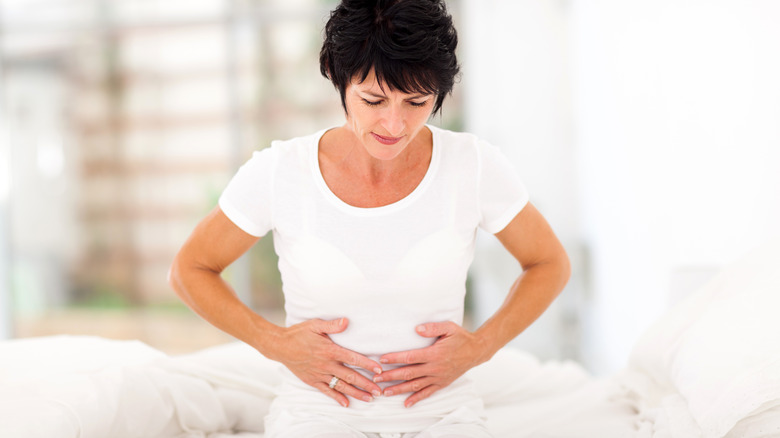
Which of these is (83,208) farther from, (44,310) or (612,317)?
(612,317)

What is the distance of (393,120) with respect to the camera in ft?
4.13

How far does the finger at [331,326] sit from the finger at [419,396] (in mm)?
173

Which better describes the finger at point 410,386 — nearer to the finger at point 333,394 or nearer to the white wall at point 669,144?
the finger at point 333,394

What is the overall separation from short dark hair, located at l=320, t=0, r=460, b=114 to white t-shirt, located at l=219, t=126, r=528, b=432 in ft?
0.69

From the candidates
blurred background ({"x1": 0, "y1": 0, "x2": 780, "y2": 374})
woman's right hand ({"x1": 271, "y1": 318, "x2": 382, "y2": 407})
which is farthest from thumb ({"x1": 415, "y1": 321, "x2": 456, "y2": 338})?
blurred background ({"x1": 0, "y1": 0, "x2": 780, "y2": 374})

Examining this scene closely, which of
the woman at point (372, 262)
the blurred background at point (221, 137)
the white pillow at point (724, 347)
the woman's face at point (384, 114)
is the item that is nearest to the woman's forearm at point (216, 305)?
the woman at point (372, 262)

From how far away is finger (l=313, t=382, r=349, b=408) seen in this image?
1.34 metres

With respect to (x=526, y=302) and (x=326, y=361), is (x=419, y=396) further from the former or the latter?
(x=526, y=302)

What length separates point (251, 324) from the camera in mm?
1408

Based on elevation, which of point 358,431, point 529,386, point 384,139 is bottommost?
point 529,386

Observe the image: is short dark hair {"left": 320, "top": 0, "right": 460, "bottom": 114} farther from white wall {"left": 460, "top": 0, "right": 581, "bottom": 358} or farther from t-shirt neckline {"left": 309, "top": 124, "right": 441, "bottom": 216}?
white wall {"left": 460, "top": 0, "right": 581, "bottom": 358}

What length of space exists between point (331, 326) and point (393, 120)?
0.39 metres

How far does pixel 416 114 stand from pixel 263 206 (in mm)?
338

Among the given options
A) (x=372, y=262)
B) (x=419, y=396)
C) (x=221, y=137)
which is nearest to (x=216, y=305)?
(x=372, y=262)
